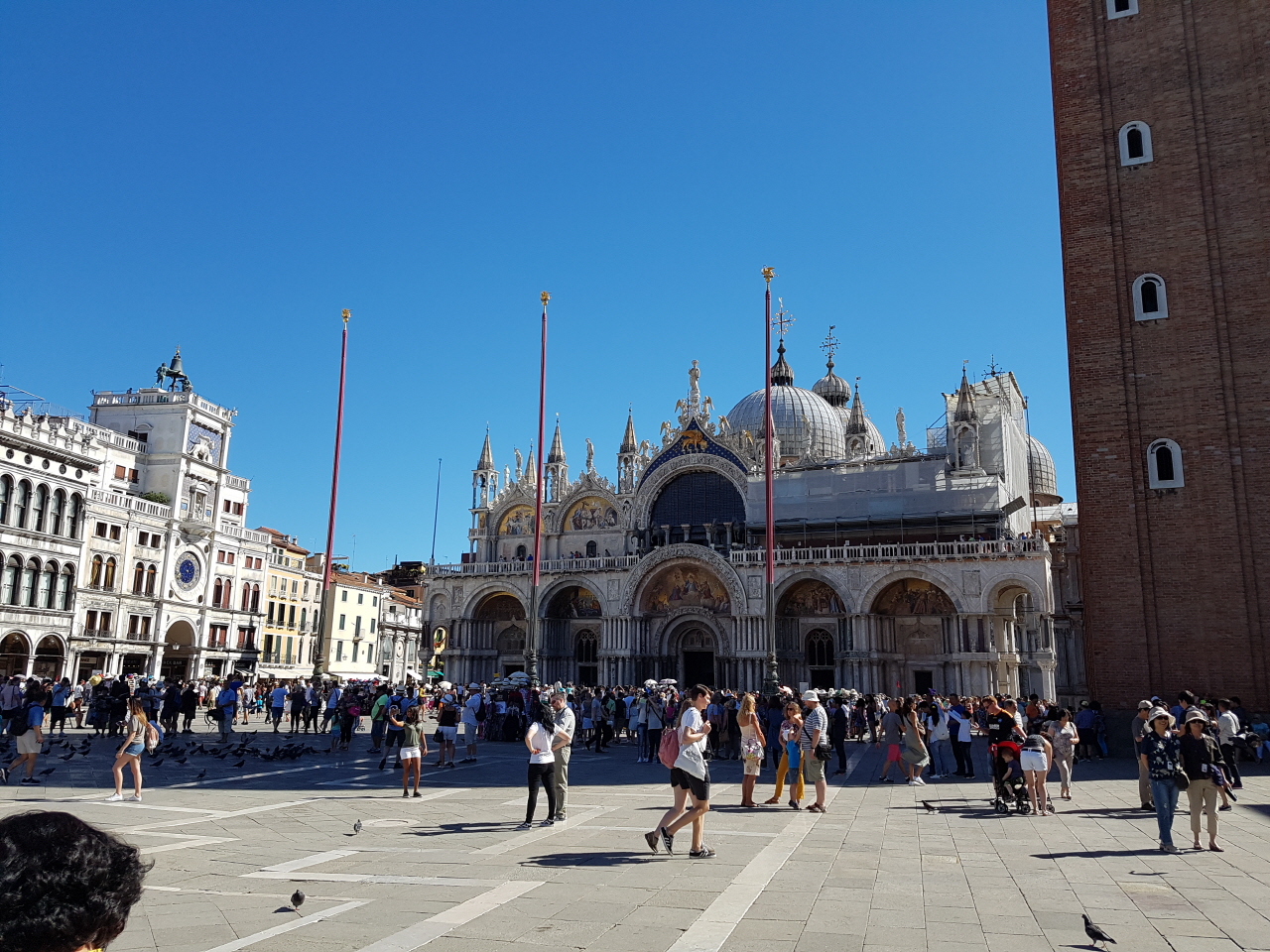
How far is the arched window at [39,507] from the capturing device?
37.5 metres

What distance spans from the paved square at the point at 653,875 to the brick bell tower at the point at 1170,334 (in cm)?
876

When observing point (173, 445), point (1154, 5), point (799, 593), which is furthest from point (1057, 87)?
point (173, 445)

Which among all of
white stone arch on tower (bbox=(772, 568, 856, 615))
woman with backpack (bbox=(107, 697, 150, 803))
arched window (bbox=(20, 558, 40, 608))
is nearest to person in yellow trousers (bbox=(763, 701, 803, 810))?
woman with backpack (bbox=(107, 697, 150, 803))

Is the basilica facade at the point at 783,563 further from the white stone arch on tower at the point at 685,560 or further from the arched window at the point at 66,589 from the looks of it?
the arched window at the point at 66,589

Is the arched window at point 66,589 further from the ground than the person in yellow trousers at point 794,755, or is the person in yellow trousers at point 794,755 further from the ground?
the arched window at point 66,589

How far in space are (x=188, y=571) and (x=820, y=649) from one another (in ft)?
104

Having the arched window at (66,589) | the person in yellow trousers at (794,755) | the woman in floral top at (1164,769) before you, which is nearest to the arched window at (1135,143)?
the woman in floral top at (1164,769)

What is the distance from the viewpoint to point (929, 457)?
143ft

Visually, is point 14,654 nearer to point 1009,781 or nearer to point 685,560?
point 685,560

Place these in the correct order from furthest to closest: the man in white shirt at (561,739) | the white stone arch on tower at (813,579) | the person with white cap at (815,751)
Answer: the white stone arch on tower at (813,579)
the person with white cap at (815,751)
the man in white shirt at (561,739)

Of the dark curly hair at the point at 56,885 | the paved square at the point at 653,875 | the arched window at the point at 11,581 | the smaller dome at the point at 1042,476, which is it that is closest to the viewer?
the dark curly hair at the point at 56,885

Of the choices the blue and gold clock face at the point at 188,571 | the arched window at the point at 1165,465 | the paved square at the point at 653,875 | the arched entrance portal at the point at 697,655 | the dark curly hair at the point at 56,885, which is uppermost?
the arched window at the point at 1165,465

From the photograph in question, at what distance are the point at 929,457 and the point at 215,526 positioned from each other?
3650 centimetres

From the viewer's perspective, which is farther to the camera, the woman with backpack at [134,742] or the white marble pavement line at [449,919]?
the woman with backpack at [134,742]
